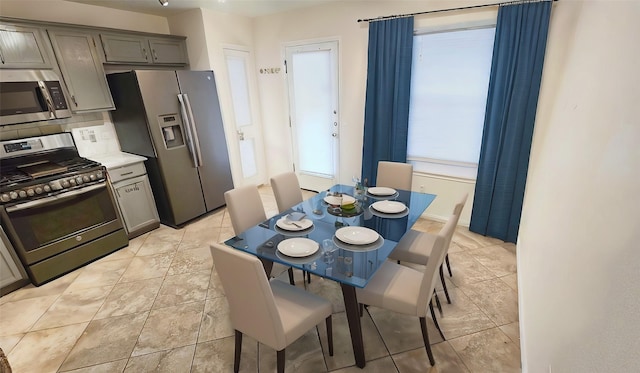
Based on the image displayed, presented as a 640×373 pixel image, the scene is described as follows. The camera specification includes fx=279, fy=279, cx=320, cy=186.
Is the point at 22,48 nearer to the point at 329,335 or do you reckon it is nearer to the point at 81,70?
the point at 81,70

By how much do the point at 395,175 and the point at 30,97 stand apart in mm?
3601

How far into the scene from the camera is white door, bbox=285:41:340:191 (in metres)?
3.91

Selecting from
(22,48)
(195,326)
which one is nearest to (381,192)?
(195,326)

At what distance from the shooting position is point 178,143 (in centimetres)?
353

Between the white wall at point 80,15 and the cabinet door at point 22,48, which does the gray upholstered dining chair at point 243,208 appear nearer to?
the cabinet door at point 22,48

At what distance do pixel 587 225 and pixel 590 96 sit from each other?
84 centimetres

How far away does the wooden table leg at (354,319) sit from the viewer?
1.64m

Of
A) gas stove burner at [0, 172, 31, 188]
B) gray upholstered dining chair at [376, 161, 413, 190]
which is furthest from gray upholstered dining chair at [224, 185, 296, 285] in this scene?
gas stove burner at [0, 172, 31, 188]

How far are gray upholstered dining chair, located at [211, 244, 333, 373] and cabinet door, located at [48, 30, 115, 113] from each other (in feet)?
9.56

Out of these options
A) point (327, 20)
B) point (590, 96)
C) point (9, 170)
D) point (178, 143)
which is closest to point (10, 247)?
point (9, 170)

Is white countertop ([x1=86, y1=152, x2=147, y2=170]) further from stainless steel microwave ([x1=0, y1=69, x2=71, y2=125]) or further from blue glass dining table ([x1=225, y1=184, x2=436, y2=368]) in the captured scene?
blue glass dining table ([x1=225, y1=184, x2=436, y2=368])

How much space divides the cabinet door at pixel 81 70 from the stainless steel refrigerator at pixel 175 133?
0.15m

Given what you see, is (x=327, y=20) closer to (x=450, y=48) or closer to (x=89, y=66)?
(x=450, y=48)

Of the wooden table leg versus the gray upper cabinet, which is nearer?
the wooden table leg
